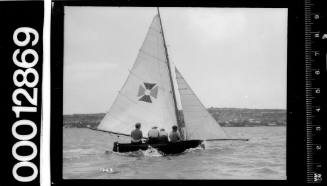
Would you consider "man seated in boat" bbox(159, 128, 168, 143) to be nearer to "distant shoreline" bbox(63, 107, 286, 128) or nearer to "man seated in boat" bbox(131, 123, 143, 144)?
"man seated in boat" bbox(131, 123, 143, 144)

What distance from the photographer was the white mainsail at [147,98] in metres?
4.56

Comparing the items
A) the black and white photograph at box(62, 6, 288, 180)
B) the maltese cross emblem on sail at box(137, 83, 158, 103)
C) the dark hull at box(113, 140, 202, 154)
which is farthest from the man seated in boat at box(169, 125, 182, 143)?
the maltese cross emblem on sail at box(137, 83, 158, 103)

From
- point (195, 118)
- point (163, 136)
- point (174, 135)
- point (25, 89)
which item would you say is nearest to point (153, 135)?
point (163, 136)

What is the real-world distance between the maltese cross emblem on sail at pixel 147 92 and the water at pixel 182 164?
57 centimetres

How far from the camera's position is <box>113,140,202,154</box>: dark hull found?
4.50 metres

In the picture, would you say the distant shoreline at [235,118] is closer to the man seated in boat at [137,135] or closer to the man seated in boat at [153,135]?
the man seated in boat at [137,135]

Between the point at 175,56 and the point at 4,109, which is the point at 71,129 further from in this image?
the point at 175,56

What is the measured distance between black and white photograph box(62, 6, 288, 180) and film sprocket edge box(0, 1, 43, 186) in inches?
8.8

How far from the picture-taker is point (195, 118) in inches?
189

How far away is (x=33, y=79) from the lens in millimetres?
4141

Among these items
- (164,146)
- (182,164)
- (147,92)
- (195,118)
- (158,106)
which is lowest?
(182,164)

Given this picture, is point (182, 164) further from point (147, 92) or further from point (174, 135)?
point (147, 92)

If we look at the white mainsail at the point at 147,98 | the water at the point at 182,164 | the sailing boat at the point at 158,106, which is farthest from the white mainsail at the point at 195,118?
the water at the point at 182,164

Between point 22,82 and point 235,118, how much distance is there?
1.74 metres
